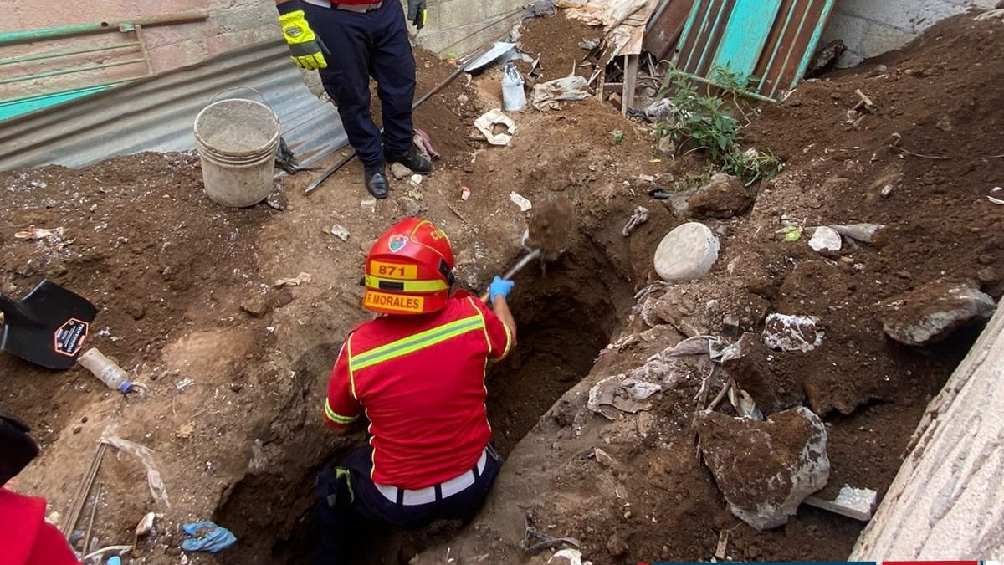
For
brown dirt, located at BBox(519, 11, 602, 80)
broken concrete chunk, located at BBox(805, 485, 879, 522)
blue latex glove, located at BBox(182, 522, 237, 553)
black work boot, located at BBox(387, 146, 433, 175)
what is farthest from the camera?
brown dirt, located at BBox(519, 11, 602, 80)

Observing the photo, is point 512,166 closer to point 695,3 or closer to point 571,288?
point 571,288

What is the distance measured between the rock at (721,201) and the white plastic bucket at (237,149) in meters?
2.35

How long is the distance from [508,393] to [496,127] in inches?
73.0

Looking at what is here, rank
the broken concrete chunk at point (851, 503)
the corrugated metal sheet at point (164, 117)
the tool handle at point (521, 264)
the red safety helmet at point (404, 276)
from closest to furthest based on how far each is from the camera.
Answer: the broken concrete chunk at point (851, 503) < the red safety helmet at point (404, 276) < the corrugated metal sheet at point (164, 117) < the tool handle at point (521, 264)

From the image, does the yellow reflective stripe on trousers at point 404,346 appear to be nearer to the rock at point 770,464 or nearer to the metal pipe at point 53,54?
the rock at point 770,464

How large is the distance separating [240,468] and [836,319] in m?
2.66

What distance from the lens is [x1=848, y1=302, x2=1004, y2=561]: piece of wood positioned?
1.58 m

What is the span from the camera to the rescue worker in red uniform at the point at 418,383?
2.48 metres

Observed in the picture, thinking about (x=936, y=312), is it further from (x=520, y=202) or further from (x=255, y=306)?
(x=255, y=306)

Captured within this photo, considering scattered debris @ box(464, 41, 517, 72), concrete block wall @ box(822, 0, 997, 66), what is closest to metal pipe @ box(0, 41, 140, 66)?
scattered debris @ box(464, 41, 517, 72)

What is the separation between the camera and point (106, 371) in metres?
3.21

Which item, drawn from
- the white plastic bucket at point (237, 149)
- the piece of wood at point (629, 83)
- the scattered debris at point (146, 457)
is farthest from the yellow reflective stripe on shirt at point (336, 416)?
the piece of wood at point (629, 83)

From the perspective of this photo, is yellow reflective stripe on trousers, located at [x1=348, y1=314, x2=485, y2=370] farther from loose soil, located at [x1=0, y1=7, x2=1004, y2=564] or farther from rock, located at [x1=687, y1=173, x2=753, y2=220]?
rock, located at [x1=687, y1=173, x2=753, y2=220]

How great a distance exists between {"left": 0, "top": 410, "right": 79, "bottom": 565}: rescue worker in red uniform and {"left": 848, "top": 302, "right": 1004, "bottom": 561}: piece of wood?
2.04 m
